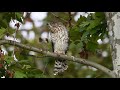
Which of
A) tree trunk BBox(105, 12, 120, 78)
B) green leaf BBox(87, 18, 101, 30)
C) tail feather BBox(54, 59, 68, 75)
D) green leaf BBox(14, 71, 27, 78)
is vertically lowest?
tail feather BBox(54, 59, 68, 75)

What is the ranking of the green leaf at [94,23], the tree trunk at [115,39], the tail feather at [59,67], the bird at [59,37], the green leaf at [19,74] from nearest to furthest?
the tree trunk at [115,39], the green leaf at [19,74], the green leaf at [94,23], the tail feather at [59,67], the bird at [59,37]

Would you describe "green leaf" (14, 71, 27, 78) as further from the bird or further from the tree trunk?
the bird

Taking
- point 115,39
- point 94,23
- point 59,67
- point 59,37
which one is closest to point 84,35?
point 94,23

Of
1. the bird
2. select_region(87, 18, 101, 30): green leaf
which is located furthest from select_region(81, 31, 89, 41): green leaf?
the bird

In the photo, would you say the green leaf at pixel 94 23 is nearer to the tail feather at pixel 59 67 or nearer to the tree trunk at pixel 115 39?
the tree trunk at pixel 115 39

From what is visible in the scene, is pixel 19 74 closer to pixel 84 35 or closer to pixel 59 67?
pixel 84 35

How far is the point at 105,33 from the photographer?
3.38 meters

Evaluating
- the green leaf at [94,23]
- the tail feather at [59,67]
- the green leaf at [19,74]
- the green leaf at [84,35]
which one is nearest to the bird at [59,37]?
the tail feather at [59,67]
